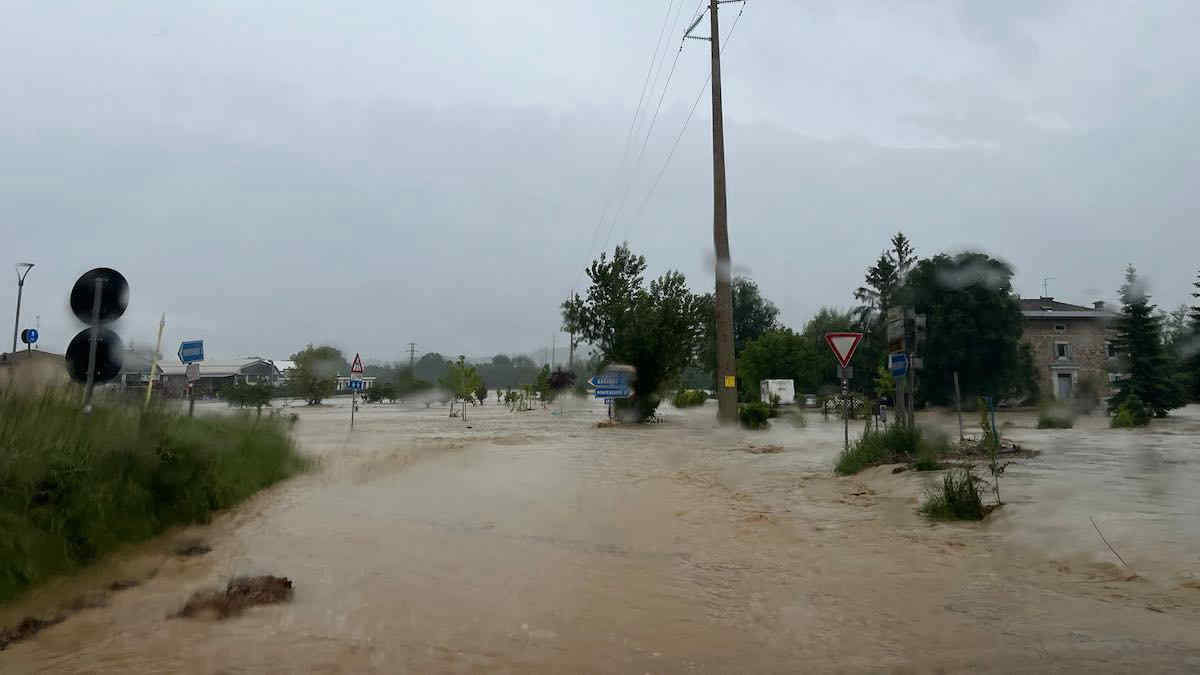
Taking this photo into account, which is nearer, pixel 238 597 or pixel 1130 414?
pixel 238 597

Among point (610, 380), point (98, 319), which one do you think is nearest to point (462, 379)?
point (610, 380)

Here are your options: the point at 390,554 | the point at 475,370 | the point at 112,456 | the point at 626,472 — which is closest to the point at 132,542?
the point at 112,456

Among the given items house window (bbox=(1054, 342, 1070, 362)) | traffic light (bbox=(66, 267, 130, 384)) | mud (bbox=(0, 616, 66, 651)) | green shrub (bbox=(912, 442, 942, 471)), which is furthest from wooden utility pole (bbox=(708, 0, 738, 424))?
house window (bbox=(1054, 342, 1070, 362))

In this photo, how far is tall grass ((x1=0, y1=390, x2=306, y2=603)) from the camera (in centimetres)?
566

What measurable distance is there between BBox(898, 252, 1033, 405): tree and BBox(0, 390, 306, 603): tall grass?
Result: 48.5 m

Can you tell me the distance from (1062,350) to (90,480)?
69917 mm

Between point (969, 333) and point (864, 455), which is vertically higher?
point (969, 333)

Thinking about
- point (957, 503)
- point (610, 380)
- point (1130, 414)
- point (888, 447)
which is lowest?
point (957, 503)

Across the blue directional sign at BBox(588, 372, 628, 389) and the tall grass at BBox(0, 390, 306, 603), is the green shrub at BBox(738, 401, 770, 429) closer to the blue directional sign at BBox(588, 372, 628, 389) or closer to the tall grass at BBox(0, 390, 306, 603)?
the blue directional sign at BBox(588, 372, 628, 389)

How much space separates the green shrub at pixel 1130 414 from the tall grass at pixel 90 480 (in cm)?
2803

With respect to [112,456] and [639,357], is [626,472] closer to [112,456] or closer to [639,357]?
[112,456]

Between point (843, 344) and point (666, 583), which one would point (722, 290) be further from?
point (666, 583)

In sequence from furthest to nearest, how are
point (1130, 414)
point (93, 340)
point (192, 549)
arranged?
point (1130, 414)
point (93, 340)
point (192, 549)

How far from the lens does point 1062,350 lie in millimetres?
62469
